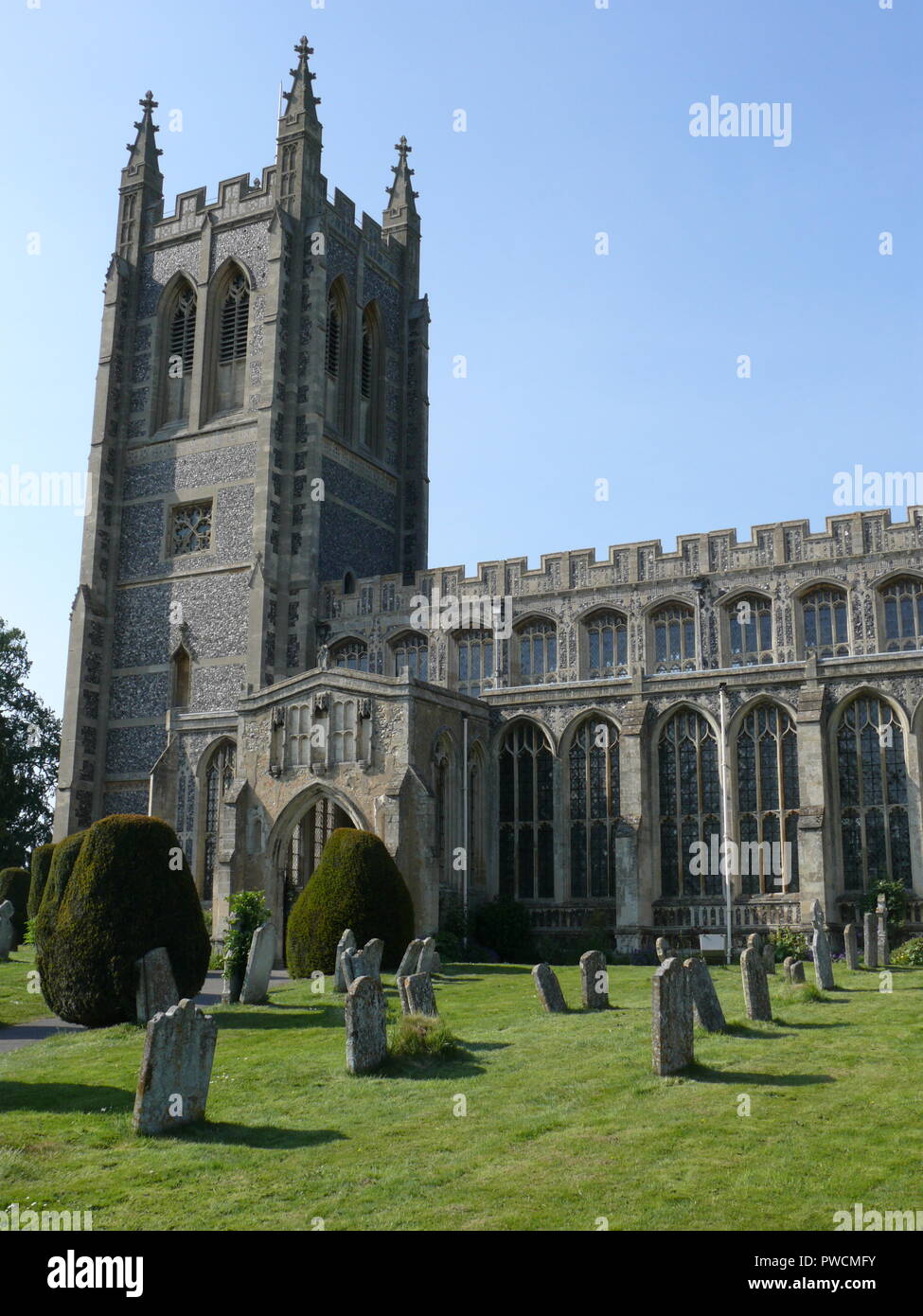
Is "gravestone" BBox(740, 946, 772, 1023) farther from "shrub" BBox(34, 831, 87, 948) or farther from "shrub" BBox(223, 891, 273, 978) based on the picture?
"shrub" BBox(34, 831, 87, 948)

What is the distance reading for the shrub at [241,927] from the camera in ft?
67.2

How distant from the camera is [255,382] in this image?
148 ft

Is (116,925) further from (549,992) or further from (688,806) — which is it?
(688,806)

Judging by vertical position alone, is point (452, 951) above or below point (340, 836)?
below

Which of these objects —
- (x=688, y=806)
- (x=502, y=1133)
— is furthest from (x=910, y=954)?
(x=502, y=1133)

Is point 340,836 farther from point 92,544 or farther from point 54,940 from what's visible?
point 92,544

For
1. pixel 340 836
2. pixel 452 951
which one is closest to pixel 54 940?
pixel 340 836

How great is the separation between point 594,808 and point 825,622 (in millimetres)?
9055

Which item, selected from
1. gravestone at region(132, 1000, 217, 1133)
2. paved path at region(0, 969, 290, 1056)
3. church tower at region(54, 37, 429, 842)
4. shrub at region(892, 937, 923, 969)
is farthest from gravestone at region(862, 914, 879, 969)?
church tower at region(54, 37, 429, 842)

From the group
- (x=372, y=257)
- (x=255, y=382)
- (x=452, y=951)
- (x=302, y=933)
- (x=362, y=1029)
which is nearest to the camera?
(x=362, y=1029)

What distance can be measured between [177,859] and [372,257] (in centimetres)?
3610

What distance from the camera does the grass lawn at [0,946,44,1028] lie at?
19969 millimetres

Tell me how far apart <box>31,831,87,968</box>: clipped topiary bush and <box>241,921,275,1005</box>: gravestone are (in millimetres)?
3005

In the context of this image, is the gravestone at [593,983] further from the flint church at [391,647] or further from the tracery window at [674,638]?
the tracery window at [674,638]
